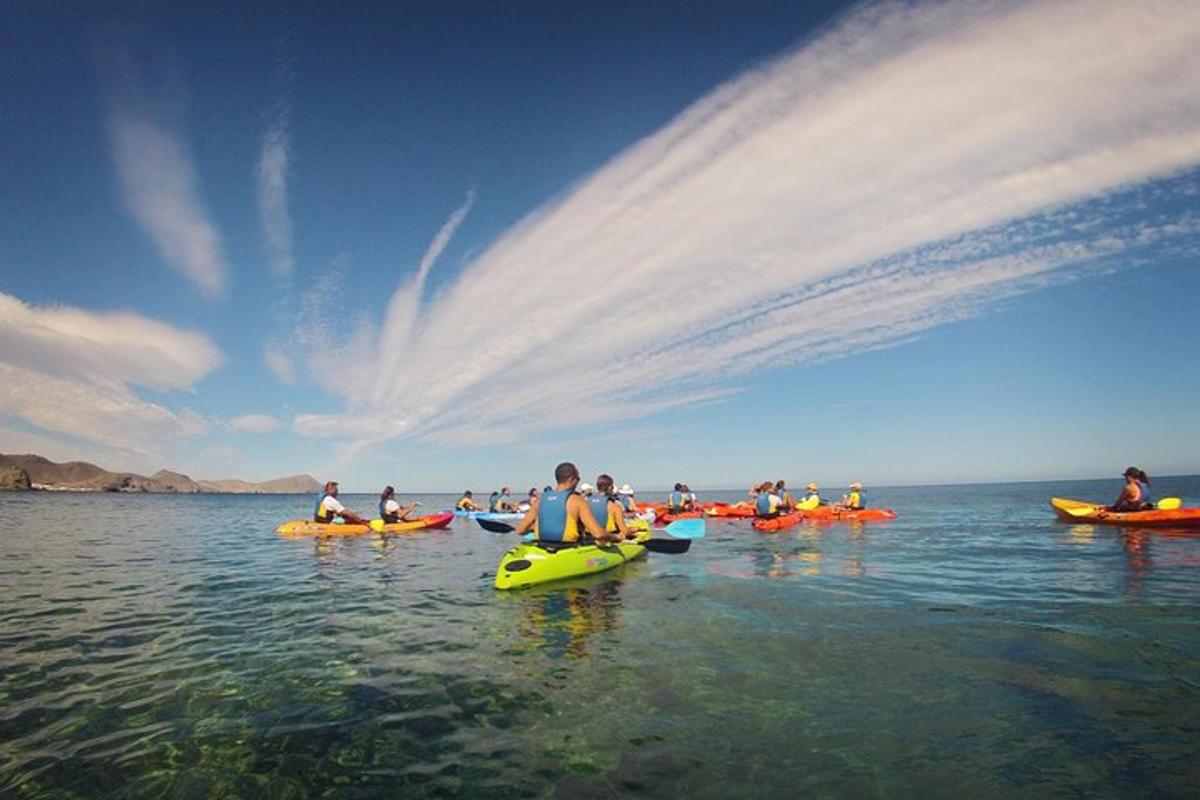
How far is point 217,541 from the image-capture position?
29.3 meters

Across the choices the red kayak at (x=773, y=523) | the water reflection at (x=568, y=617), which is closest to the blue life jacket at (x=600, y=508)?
the water reflection at (x=568, y=617)

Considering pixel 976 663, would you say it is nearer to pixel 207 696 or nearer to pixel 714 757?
pixel 714 757

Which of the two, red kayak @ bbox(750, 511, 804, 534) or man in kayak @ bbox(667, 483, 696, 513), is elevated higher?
man in kayak @ bbox(667, 483, 696, 513)

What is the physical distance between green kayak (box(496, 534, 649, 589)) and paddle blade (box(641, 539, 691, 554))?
2.69 meters

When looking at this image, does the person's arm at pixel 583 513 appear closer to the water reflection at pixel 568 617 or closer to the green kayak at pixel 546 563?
the green kayak at pixel 546 563

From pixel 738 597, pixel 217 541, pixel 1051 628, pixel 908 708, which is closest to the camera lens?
pixel 908 708

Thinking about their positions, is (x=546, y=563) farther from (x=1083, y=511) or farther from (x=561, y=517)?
(x=1083, y=511)

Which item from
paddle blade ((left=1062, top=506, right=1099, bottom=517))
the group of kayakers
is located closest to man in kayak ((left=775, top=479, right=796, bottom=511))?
the group of kayakers

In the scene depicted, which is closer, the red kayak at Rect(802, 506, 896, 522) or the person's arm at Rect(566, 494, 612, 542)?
the person's arm at Rect(566, 494, 612, 542)

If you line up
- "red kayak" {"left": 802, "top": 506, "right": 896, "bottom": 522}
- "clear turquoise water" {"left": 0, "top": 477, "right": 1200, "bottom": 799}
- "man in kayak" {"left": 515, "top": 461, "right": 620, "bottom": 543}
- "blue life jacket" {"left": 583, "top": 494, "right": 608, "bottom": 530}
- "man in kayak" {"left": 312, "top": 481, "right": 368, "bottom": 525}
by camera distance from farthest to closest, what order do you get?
"red kayak" {"left": 802, "top": 506, "right": 896, "bottom": 522} < "man in kayak" {"left": 312, "top": 481, "right": 368, "bottom": 525} < "blue life jacket" {"left": 583, "top": 494, "right": 608, "bottom": 530} < "man in kayak" {"left": 515, "top": 461, "right": 620, "bottom": 543} < "clear turquoise water" {"left": 0, "top": 477, "right": 1200, "bottom": 799}

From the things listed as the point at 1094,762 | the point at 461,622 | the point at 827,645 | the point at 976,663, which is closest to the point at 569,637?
the point at 461,622

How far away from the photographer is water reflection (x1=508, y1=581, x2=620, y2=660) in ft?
30.5

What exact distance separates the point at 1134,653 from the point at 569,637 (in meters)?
8.33

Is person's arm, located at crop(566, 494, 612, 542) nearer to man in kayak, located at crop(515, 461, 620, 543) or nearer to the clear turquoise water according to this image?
man in kayak, located at crop(515, 461, 620, 543)
